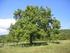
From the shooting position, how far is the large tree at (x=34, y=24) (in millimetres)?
40125

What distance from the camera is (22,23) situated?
1642 inches

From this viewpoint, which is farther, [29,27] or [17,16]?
[17,16]

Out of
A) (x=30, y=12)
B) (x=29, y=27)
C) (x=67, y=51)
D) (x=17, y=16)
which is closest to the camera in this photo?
(x=67, y=51)

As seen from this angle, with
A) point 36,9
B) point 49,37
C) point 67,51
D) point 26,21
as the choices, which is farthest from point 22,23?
point 67,51

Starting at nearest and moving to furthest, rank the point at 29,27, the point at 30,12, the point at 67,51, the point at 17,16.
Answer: the point at 67,51 → the point at 29,27 → the point at 30,12 → the point at 17,16

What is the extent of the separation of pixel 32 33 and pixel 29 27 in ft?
5.43

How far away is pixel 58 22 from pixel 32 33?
27.3ft

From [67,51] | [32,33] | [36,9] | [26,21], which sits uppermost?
[36,9]

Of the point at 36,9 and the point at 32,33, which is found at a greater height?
the point at 36,9

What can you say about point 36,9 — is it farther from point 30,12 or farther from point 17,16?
point 17,16

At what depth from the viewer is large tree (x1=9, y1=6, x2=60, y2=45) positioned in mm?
40125

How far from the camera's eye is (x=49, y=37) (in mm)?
45156

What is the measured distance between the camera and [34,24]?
41625mm

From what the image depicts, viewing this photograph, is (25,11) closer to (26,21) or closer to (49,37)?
(26,21)
